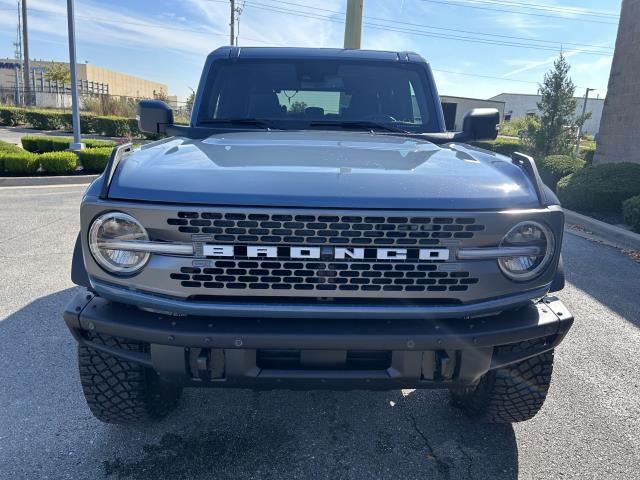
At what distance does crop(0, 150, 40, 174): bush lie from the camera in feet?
33.7

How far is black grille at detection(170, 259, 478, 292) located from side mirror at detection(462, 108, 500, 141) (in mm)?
1814

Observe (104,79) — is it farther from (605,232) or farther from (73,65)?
(605,232)

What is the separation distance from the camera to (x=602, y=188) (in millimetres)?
8625

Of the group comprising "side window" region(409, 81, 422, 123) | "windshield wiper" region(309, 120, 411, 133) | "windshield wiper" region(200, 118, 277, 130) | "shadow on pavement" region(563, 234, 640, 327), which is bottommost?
"shadow on pavement" region(563, 234, 640, 327)

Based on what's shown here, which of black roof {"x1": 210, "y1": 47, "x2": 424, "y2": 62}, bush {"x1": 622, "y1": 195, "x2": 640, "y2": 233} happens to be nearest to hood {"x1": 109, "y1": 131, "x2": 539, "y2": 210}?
black roof {"x1": 210, "y1": 47, "x2": 424, "y2": 62}

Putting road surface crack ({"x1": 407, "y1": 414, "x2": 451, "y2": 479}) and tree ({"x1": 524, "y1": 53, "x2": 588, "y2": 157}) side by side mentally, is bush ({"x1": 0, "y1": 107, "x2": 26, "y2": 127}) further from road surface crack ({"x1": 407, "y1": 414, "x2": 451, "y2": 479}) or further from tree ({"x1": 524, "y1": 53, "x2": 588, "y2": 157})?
road surface crack ({"x1": 407, "y1": 414, "x2": 451, "y2": 479})

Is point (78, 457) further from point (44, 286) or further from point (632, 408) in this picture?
point (632, 408)

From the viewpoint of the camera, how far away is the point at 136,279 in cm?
189

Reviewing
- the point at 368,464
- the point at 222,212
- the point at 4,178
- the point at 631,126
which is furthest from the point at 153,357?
the point at 631,126

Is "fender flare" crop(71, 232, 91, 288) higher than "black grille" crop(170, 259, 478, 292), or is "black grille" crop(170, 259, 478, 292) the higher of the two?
"black grille" crop(170, 259, 478, 292)

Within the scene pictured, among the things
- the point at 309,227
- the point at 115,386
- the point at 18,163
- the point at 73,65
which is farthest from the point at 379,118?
the point at 73,65

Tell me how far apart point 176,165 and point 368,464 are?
1619mm

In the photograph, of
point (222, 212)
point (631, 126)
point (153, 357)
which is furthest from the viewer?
point (631, 126)

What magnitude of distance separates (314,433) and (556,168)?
35.5 feet
